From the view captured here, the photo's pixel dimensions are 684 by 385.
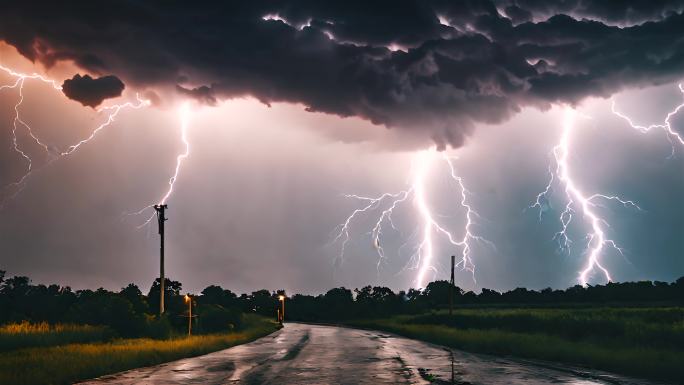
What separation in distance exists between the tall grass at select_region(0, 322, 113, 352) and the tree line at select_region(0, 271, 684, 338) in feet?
9.15

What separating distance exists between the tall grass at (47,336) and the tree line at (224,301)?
9.15 feet

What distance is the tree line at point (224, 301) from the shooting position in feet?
116

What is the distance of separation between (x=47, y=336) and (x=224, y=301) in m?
107

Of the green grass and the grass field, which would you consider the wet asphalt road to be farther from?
the grass field

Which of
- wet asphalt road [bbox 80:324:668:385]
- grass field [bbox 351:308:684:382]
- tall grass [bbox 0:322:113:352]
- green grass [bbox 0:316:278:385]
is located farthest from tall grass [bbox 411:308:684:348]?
tall grass [bbox 0:322:113:352]

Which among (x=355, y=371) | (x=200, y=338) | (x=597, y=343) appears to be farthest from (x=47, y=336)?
(x=597, y=343)

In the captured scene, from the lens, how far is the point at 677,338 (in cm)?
2644

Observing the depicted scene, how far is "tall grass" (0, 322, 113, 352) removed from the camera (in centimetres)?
2625

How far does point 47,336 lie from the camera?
28016 millimetres

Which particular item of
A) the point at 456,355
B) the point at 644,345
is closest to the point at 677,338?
the point at 644,345

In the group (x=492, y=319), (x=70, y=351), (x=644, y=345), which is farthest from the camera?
(x=492, y=319)

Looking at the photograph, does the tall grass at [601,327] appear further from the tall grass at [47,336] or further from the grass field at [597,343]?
the tall grass at [47,336]

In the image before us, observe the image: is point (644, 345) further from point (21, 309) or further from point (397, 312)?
point (397, 312)

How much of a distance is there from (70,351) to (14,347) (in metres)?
5.09
